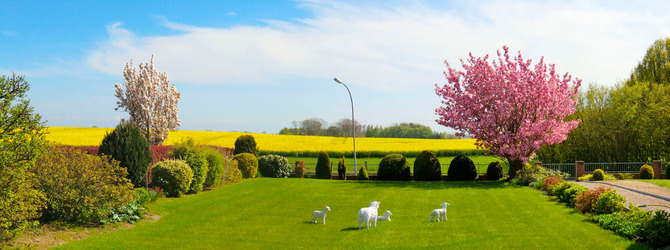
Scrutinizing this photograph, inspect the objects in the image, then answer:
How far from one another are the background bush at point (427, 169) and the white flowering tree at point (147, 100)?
1900 cm

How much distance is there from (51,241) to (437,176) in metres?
22.4

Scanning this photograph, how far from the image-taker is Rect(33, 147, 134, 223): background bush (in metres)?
12.3

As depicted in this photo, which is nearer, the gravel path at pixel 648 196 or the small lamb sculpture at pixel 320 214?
the small lamb sculpture at pixel 320 214

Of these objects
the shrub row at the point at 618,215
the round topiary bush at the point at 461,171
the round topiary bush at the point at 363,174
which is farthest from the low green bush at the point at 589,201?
the round topiary bush at the point at 363,174

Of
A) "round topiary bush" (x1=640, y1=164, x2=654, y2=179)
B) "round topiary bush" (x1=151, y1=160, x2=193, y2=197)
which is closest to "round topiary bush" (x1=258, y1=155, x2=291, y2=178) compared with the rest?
"round topiary bush" (x1=151, y1=160, x2=193, y2=197)

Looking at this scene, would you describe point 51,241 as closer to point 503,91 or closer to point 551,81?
point 503,91

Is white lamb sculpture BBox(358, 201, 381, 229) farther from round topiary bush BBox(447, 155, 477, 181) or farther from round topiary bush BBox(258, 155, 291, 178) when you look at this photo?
round topiary bush BBox(258, 155, 291, 178)

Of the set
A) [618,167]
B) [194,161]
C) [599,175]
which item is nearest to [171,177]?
[194,161]

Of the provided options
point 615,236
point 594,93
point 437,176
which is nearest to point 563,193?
point 615,236

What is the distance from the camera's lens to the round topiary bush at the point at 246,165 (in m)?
28.6

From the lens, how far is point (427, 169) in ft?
96.8

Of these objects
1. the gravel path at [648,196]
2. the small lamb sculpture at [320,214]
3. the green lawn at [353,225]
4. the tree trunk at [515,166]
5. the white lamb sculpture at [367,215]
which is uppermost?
the tree trunk at [515,166]

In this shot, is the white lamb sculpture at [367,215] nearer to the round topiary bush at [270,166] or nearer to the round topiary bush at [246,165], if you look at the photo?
the round topiary bush at [246,165]

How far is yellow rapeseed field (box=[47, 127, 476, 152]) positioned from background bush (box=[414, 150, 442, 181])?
18.7 metres
